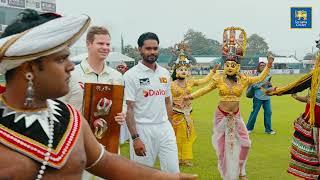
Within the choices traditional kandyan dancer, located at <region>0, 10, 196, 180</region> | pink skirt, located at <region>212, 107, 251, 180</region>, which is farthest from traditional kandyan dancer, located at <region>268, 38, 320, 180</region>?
traditional kandyan dancer, located at <region>0, 10, 196, 180</region>

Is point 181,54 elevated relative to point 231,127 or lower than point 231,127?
elevated

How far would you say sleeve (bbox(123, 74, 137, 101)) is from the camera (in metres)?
5.59

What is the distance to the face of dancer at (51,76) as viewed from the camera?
2.14 meters

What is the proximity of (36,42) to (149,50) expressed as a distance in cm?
361

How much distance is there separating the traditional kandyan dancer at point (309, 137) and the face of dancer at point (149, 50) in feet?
5.82

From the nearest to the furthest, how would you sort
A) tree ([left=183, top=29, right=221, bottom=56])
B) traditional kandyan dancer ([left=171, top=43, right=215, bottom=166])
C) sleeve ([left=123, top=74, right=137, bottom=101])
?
sleeve ([left=123, top=74, right=137, bottom=101]) → traditional kandyan dancer ([left=171, top=43, right=215, bottom=166]) → tree ([left=183, top=29, right=221, bottom=56])

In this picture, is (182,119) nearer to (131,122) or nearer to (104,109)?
(131,122)

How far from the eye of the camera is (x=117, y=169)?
247 centimetres

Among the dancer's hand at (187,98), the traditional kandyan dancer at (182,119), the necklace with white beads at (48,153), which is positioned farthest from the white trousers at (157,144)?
the necklace with white beads at (48,153)

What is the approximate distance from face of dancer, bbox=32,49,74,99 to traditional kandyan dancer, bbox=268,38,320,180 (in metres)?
4.18

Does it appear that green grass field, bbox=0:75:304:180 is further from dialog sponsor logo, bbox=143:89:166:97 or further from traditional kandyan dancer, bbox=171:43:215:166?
dialog sponsor logo, bbox=143:89:166:97

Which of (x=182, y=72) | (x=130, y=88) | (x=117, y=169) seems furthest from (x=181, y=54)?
(x=117, y=169)

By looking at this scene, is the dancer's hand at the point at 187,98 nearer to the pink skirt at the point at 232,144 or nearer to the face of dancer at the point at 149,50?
the pink skirt at the point at 232,144

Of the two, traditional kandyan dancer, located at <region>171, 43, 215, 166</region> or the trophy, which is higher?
the trophy
